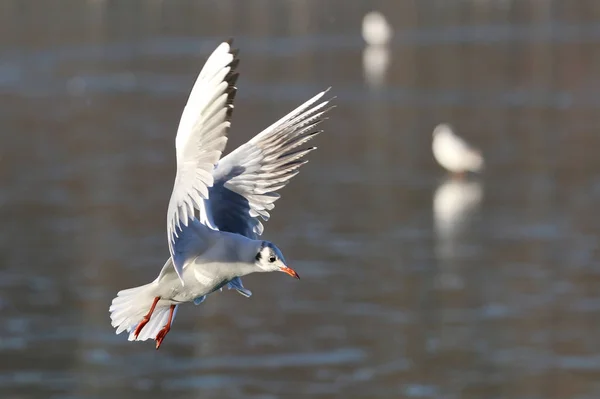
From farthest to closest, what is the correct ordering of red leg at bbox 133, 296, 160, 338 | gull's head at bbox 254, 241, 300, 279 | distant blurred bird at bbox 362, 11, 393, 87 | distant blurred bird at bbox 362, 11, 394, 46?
distant blurred bird at bbox 362, 11, 394, 46
distant blurred bird at bbox 362, 11, 393, 87
red leg at bbox 133, 296, 160, 338
gull's head at bbox 254, 241, 300, 279

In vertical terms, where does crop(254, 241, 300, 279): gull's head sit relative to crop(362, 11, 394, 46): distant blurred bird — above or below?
below

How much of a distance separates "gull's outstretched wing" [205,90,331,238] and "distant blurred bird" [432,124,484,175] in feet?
44.3

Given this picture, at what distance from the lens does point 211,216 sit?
621 cm

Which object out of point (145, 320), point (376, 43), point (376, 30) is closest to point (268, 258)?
point (145, 320)

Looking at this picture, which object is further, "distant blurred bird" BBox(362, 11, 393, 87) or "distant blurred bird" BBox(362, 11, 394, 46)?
"distant blurred bird" BBox(362, 11, 394, 46)

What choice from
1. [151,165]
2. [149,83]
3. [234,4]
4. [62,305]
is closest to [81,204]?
[151,165]

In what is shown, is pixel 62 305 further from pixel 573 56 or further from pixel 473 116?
pixel 573 56

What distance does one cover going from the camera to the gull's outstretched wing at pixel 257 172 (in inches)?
237

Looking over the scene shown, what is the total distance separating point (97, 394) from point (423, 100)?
1644 centimetres

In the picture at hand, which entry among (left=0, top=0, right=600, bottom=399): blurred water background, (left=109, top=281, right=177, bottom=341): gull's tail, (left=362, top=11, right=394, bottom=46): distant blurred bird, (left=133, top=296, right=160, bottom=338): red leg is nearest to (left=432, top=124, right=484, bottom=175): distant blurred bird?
(left=0, top=0, right=600, bottom=399): blurred water background

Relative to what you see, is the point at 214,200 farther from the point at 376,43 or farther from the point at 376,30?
the point at 376,43

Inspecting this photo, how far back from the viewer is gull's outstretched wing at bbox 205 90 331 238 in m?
6.03

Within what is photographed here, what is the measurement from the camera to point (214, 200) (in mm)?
6285

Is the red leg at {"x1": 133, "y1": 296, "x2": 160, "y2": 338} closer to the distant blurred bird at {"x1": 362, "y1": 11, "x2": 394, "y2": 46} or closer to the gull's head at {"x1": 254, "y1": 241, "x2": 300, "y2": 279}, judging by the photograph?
the gull's head at {"x1": 254, "y1": 241, "x2": 300, "y2": 279}
